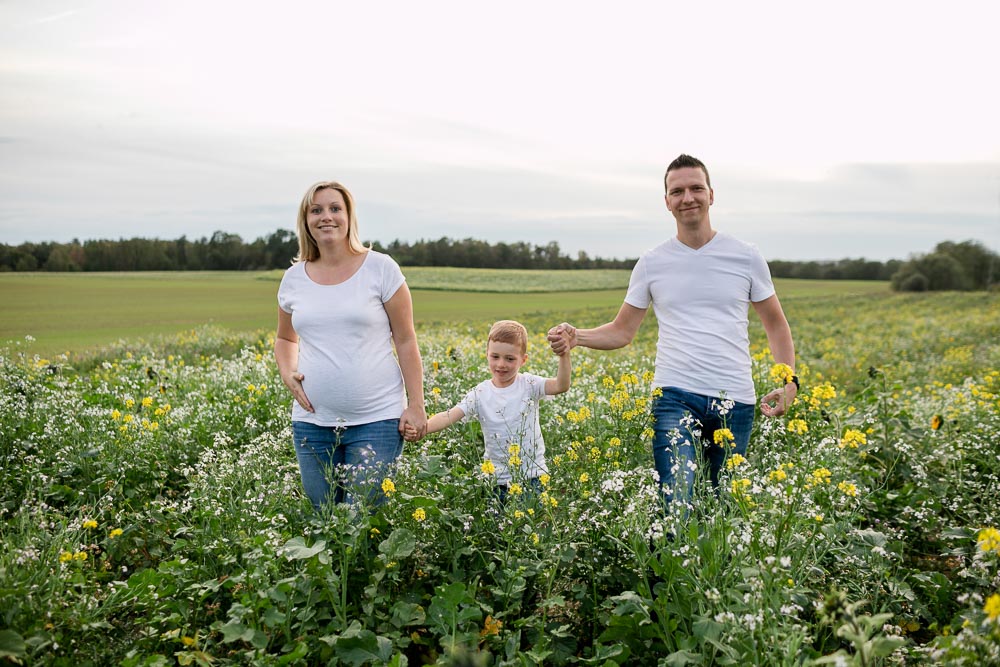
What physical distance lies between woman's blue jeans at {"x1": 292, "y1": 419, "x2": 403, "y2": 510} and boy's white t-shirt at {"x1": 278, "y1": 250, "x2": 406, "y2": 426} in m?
0.07

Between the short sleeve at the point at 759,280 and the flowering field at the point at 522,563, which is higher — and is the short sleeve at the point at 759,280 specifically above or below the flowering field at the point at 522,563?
above

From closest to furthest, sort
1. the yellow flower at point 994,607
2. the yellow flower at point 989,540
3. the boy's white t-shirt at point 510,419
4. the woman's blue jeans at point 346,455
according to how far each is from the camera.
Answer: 1. the yellow flower at point 994,607
2. the yellow flower at point 989,540
3. the woman's blue jeans at point 346,455
4. the boy's white t-shirt at point 510,419

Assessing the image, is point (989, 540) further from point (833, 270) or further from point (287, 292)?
point (833, 270)

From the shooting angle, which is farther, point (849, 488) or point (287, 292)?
point (287, 292)

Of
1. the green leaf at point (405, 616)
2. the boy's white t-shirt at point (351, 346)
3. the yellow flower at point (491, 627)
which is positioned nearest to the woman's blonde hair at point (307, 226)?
the boy's white t-shirt at point (351, 346)

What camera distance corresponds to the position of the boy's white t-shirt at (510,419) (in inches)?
159

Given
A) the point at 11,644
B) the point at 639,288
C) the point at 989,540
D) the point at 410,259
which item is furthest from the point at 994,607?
the point at 410,259

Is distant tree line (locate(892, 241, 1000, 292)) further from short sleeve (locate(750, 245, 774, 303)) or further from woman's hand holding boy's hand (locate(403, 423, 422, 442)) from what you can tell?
woman's hand holding boy's hand (locate(403, 423, 422, 442))

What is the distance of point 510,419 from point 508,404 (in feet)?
0.29

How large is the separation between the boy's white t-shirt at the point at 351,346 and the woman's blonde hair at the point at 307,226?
0.46ft

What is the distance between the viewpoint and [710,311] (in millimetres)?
4141

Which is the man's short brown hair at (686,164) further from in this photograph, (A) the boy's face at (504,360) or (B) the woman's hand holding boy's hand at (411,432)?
(B) the woman's hand holding boy's hand at (411,432)

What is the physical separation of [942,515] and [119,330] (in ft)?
45.5

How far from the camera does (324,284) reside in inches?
163
